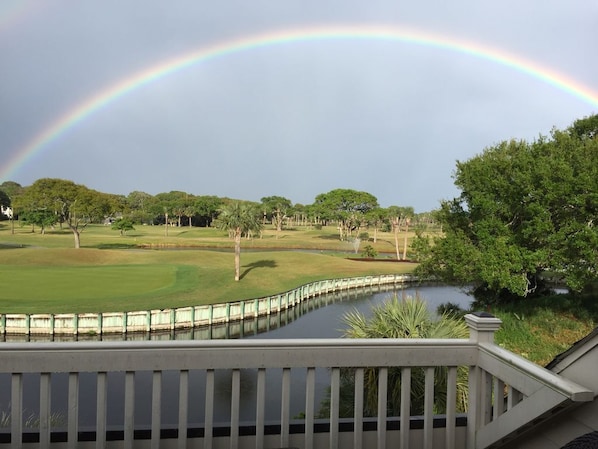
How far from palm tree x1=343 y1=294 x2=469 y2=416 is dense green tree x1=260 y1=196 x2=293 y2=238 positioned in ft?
343

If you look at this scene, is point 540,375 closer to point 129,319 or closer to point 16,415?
point 16,415

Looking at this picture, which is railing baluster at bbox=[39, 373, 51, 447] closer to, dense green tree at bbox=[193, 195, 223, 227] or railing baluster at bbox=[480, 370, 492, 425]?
railing baluster at bbox=[480, 370, 492, 425]

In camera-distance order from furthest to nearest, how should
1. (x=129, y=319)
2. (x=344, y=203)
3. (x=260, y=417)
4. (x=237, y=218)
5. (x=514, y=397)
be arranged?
(x=344, y=203), (x=237, y=218), (x=129, y=319), (x=260, y=417), (x=514, y=397)

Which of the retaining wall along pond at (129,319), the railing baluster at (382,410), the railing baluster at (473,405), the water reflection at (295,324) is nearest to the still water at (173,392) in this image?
the water reflection at (295,324)

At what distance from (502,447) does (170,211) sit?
397ft

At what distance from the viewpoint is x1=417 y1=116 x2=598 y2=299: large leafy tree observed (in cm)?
1897

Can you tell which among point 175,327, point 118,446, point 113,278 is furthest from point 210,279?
point 118,446

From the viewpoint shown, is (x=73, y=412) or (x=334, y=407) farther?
(x=334, y=407)

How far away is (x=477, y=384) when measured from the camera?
331 cm

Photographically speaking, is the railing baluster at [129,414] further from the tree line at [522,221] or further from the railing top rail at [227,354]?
the tree line at [522,221]

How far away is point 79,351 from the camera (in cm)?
288

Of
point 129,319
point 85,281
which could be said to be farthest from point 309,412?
point 85,281

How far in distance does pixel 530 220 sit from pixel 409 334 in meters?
13.2

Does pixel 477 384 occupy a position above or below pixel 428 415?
above
